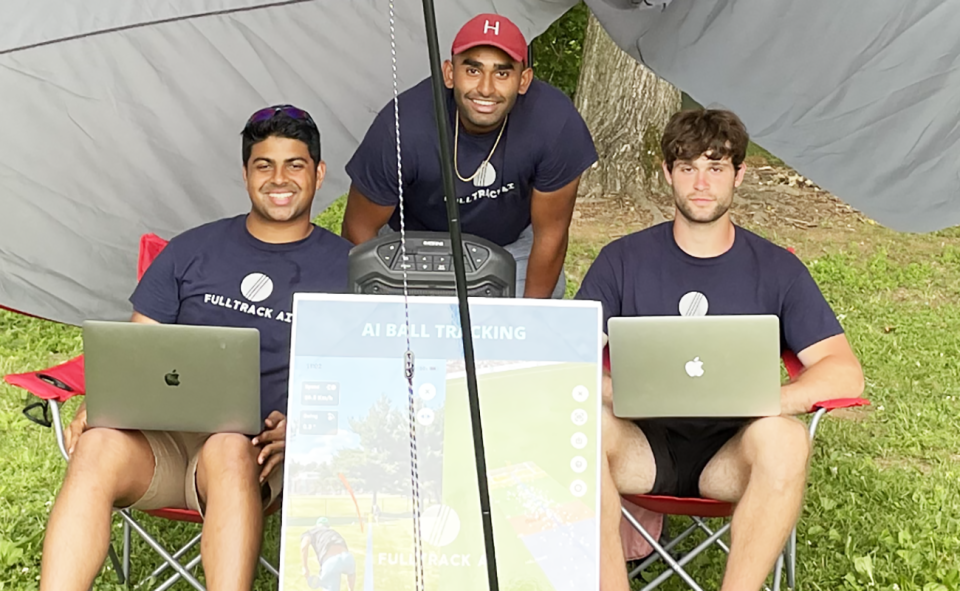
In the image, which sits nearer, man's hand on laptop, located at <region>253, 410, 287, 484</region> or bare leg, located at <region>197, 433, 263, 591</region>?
bare leg, located at <region>197, 433, 263, 591</region>

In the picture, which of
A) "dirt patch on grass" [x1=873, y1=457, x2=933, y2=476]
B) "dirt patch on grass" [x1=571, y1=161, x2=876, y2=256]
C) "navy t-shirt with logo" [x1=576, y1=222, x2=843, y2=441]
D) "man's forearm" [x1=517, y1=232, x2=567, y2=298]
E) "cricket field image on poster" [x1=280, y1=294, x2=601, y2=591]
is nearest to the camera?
"cricket field image on poster" [x1=280, y1=294, x2=601, y2=591]

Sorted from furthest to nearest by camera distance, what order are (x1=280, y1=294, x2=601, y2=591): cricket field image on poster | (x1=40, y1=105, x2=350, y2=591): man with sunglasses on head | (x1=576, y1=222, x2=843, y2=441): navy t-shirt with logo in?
(x1=576, y1=222, x2=843, y2=441): navy t-shirt with logo < (x1=40, y1=105, x2=350, y2=591): man with sunglasses on head < (x1=280, y1=294, x2=601, y2=591): cricket field image on poster

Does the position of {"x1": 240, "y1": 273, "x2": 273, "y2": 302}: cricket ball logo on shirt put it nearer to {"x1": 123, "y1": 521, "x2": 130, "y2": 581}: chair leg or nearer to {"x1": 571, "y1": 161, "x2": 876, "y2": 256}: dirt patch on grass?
{"x1": 123, "y1": 521, "x2": 130, "y2": 581}: chair leg

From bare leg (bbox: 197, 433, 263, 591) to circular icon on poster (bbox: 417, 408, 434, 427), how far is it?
0.47 meters

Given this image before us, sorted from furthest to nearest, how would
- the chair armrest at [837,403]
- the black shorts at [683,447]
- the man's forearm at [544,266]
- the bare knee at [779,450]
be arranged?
the man's forearm at [544,266] < the black shorts at [683,447] < the chair armrest at [837,403] < the bare knee at [779,450]

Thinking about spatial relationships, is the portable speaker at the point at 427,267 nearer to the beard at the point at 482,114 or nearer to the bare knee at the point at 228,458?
the bare knee at the point at 228,458

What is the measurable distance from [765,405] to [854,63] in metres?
1.20

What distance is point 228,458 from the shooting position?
2051 mm

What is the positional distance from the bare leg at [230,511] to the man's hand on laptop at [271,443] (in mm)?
26

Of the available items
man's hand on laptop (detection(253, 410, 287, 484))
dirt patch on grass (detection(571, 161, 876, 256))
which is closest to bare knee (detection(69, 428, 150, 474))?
man's hand on laptop (detection(253, 410, 287, 484))

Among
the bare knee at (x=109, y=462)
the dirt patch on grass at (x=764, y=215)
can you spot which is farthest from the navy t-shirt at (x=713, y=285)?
the dirt patch on grass at (x=764, y=215)

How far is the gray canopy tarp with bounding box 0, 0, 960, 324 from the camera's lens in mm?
2736

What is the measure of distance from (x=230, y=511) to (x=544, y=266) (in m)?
1.32

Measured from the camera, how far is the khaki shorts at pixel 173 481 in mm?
2160
